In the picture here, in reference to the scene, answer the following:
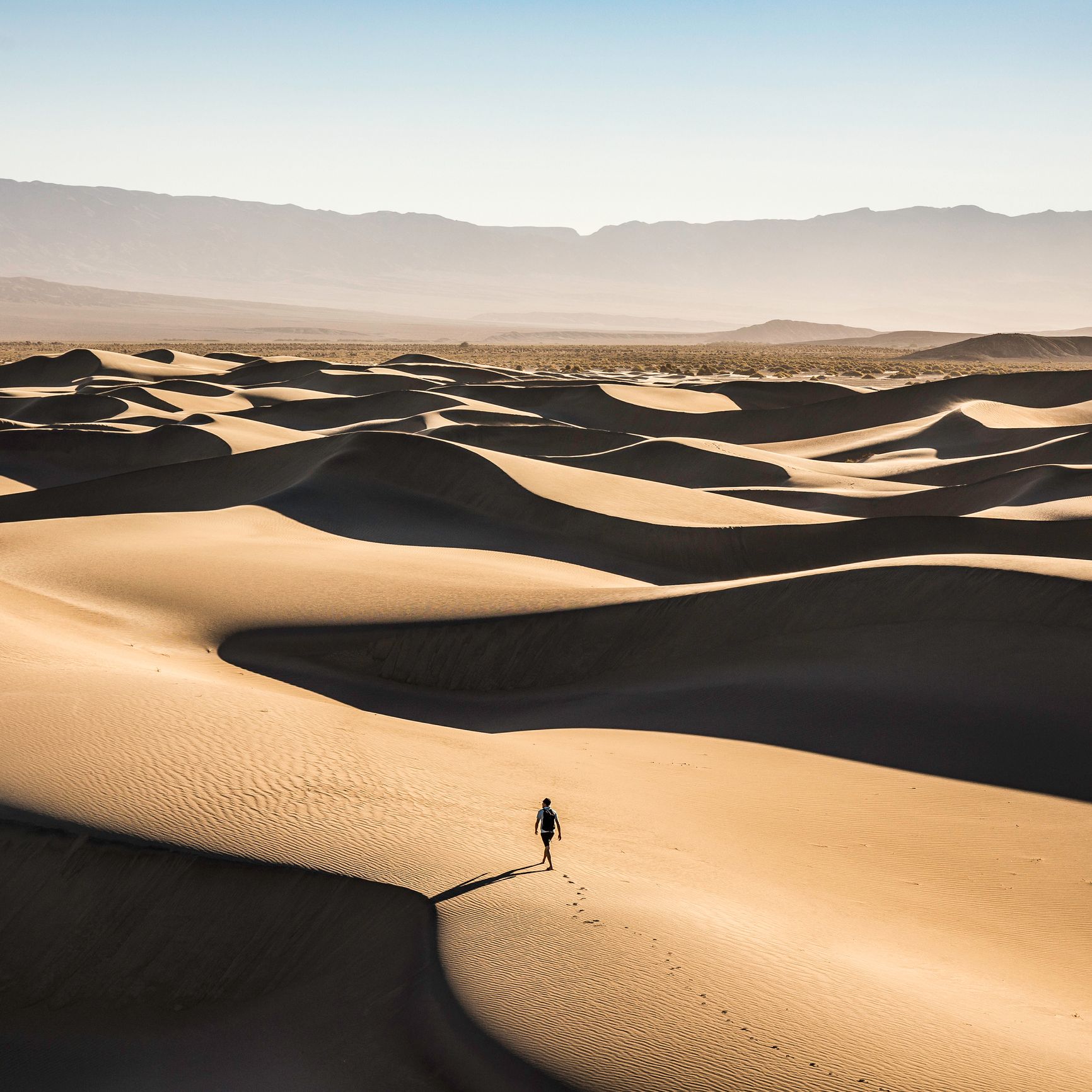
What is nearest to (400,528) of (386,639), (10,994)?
(386,639)

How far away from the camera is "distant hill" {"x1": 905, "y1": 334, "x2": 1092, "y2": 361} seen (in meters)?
84.4

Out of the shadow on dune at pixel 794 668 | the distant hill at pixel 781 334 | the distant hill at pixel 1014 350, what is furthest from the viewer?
the distant hill at pixel 781 334

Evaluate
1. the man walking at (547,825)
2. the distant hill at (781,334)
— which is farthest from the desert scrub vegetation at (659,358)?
the man walking at (547,825)

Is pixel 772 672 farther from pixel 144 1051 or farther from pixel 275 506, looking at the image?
pixel 275 506

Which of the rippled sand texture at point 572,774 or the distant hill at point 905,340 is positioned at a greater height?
the distant hill at point 905,340

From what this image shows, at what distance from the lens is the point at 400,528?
1889 cm

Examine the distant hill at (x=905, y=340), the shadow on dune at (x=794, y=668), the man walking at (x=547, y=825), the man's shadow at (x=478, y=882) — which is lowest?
the shadow on dune at (x=794, y=668)

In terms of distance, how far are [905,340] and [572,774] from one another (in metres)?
133

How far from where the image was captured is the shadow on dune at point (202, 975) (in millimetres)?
5309

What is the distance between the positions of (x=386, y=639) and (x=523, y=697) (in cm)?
166

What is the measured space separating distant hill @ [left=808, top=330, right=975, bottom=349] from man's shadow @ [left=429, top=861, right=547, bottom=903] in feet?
383

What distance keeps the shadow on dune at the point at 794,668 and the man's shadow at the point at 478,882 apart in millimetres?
4332

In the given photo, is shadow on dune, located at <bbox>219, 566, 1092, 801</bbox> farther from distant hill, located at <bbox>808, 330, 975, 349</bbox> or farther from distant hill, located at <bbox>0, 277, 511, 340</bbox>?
distant hill, located at <bbox>808, 330, 975, 349</bbox>

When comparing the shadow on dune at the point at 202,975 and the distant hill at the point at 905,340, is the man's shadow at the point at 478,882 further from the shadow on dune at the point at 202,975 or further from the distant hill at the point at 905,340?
the distant hill at the point at 905,340
